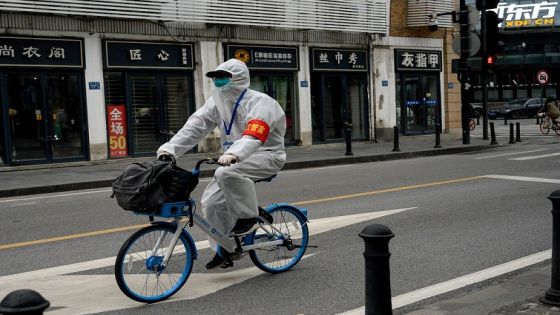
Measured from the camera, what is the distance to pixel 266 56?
21109 millimetres

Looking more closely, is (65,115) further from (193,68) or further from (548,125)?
(548,125)

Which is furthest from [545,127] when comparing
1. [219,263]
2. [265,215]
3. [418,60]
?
[219,263]

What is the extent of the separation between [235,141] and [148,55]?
45.9 feet

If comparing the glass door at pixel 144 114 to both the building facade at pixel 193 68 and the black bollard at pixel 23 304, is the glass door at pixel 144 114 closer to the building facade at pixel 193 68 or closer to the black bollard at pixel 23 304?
the building facade at pixel 193 68

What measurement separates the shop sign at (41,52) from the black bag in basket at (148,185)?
42.7 feet

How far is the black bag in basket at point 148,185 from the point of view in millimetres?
4652

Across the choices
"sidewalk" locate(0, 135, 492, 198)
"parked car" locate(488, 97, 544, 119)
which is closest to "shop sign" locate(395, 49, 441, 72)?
"sidewalk" locate(0, 135, 492, 198)

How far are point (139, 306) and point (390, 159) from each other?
14663 millimetres

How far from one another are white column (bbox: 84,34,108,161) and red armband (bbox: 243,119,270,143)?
530 inches

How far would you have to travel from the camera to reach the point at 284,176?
47.6ft

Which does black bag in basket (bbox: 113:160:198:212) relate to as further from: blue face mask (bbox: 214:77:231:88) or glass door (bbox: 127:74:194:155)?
glass door (bbox: 127:74:194:155)

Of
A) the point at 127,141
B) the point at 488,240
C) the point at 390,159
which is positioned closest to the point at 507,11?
the point at 390,159

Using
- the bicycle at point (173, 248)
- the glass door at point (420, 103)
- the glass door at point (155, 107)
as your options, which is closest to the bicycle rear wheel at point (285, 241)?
the bicycle at point (173, 248)

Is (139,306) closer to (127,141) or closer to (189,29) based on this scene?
(127,141)
